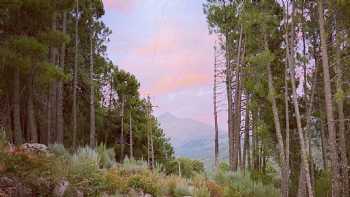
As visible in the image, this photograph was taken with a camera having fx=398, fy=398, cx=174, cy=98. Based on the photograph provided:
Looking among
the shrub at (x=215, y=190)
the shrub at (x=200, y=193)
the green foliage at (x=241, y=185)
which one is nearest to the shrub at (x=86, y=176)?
the shrub at (x=200, y=193)

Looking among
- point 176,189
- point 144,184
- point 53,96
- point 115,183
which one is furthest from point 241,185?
point 53,96

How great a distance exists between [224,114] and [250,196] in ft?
30.8

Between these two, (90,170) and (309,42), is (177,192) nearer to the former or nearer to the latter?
(90,170)

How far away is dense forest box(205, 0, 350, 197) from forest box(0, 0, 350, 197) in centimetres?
5

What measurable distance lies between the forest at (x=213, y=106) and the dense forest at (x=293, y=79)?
0.05m

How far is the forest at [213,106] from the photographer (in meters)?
8.67

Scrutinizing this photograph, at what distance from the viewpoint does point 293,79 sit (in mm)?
12250

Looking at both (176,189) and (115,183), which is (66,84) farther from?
(115,183)

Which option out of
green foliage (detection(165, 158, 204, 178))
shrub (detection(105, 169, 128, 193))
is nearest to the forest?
shrub (detection(105, 169, 128, 193))

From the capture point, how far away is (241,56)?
19.8m

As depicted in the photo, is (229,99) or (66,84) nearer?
(229,99)

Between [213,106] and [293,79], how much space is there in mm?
9558

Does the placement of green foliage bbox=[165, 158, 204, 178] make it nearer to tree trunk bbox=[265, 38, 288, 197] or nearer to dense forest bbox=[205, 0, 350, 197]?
dense forest bbox=[205, 0, 350, 197]

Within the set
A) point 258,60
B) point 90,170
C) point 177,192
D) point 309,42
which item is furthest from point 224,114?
point 90,170
